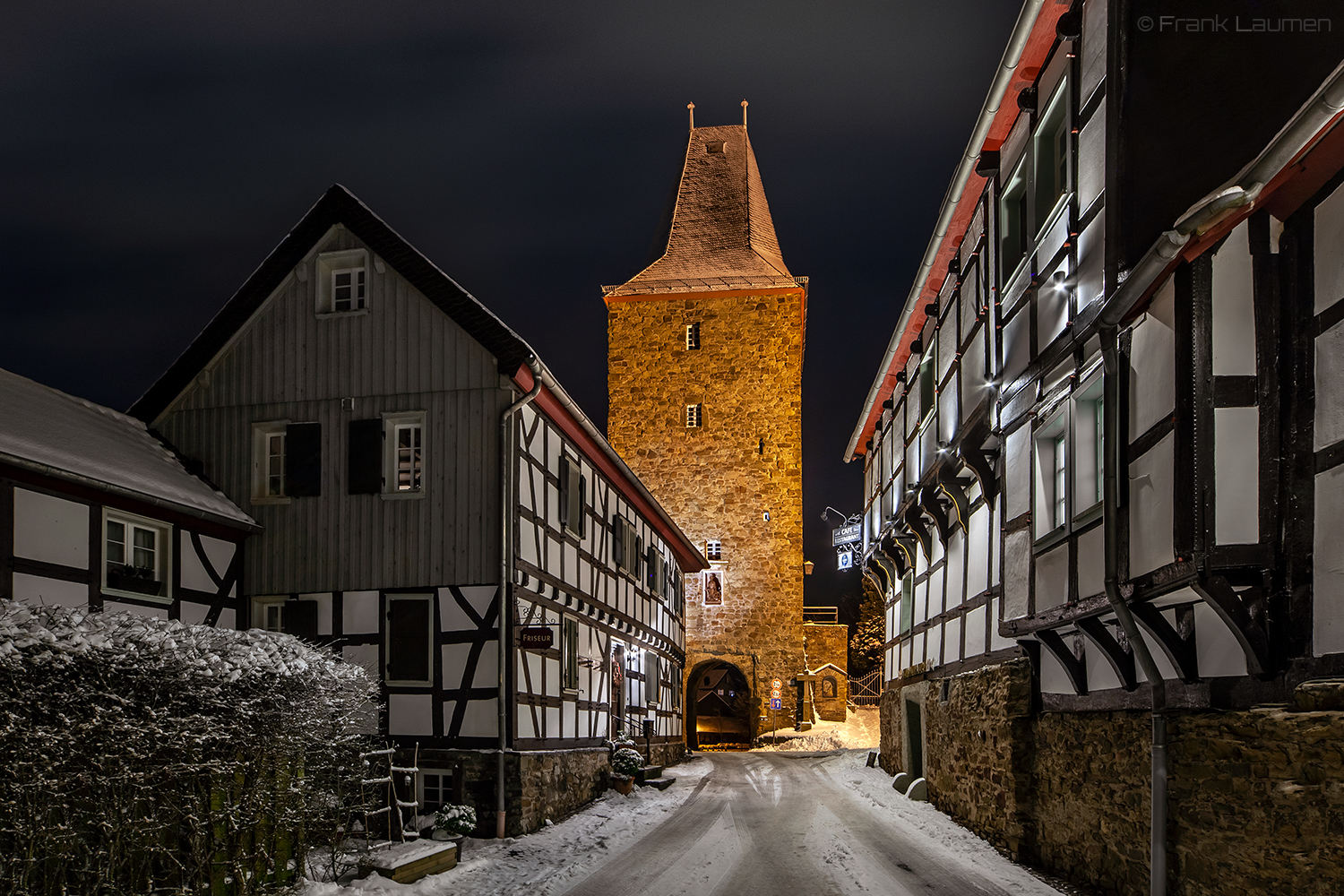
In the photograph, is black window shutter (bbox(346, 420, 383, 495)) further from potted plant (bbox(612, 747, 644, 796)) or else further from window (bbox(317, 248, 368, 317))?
potted plant (bbox(612, 747, 644, 796))

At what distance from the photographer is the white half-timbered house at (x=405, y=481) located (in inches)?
562

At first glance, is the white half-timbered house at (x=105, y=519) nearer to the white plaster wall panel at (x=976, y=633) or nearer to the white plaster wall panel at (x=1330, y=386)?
the white plaster wall panel at (x=976, y=633)

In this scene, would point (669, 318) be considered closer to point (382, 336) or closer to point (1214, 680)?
point (382, 336)

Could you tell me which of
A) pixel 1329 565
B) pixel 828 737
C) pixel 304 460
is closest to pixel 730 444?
pixel 828 737

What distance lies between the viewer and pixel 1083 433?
9352mm

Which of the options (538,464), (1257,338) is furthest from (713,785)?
(1257,338)

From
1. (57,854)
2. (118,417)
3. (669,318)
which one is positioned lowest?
(57,854)

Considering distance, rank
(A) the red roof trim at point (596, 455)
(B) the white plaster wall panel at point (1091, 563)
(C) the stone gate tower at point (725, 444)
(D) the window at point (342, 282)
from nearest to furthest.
→ (B) the white plaster wall panel at point (1091, 563) < (A) the red roof trim at point (596, 455) < (D) the window at point (342, 282) < (C) the stone gate tower at point (725, 444)

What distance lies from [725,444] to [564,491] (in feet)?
73.6

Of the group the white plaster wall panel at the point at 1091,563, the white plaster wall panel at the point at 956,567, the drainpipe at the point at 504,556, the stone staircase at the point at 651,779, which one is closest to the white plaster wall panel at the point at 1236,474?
the white plaster wall panel at the point at 1091,563

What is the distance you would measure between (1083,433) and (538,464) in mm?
8502

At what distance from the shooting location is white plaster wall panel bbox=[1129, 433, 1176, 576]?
291 inches

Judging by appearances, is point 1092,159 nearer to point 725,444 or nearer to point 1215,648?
point 1215,648

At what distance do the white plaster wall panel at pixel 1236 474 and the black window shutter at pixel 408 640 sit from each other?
10.6 m
